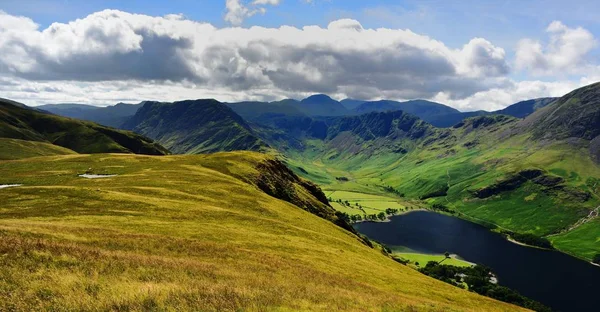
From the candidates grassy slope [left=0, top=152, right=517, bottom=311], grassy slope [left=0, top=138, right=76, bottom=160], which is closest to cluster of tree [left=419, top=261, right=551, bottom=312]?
grassy slope [left=0, top=152, right=517, bottom=311]

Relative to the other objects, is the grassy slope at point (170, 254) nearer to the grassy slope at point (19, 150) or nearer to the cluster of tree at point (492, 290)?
the grassy slope at point (19, 150)

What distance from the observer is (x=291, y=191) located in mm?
120625

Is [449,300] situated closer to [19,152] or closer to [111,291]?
[111,291]

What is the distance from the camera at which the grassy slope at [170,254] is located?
18.4 m

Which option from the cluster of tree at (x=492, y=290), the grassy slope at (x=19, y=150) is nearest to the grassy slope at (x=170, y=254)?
the grassy slope at (x=19, y=150)

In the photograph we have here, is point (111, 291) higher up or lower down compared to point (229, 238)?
higher up

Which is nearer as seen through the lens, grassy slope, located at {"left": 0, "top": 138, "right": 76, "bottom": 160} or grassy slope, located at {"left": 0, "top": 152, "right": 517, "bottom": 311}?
grassy slope, located at {"left": 0, "top": 152, "right": 517, "bottom": 311}

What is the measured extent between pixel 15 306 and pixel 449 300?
156 ft

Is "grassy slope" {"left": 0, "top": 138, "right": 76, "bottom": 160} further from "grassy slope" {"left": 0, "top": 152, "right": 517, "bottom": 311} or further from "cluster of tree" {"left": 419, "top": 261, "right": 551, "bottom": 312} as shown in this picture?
"cluster of tree" {"left": 419, "top": 261, "right": 551, "bottom": 312}

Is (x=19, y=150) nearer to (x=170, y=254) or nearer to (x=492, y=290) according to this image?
(x=170, y=254)

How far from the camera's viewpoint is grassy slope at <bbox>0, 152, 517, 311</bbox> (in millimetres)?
18375

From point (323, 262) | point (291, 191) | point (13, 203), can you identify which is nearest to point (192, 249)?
point (323, 262)

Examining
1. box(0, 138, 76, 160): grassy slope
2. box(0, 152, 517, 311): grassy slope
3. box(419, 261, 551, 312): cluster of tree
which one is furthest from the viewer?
box(0, 138, 76, 160): grassy slope

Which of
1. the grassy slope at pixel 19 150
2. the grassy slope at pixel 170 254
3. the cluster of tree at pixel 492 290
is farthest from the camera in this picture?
the grassy slope at pixel 19 150
